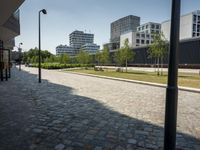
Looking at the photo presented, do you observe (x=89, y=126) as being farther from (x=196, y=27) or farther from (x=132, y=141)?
(x=196, y=27)

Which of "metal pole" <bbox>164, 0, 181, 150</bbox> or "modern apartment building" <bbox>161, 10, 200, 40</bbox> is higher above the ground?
"modern apartment building" <bbox>161, 10, 200, 40</bbox>

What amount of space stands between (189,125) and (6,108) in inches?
264

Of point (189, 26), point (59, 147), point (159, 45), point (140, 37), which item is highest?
point (189, 26)

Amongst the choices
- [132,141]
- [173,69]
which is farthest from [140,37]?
[173,69]

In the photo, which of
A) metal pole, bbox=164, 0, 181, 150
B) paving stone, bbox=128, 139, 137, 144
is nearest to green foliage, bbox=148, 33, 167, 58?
paving stone, bbox=128, 139, 137, 144

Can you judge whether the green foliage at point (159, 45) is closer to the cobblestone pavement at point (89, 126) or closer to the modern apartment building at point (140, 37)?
the cobblestone pavement at point (89, 126)

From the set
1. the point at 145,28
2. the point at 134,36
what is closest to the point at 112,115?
the point at 134,36

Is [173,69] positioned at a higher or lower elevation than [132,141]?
higher

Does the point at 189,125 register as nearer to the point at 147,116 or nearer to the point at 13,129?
the point at 147,116

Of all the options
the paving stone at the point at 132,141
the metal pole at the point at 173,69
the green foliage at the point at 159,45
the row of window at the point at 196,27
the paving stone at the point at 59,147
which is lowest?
the paving stone at the point at 59,147

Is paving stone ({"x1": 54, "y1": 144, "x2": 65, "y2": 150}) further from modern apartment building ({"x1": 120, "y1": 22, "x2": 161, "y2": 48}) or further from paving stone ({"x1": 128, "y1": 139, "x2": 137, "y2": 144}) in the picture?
modern apartment building ({"x1": 120, "y1": 22, "x2": 161, "y2": 48})

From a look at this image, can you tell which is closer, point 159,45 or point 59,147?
point 59,147

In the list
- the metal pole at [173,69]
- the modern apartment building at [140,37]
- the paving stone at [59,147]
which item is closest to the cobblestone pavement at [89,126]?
the paving stone at [59,147]

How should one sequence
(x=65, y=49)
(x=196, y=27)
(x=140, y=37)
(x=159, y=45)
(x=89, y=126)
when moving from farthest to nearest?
(x=65, y=49), (x=140, y=37), (x=196, y=27), (x=159, y=45), (x=89, y=126)
